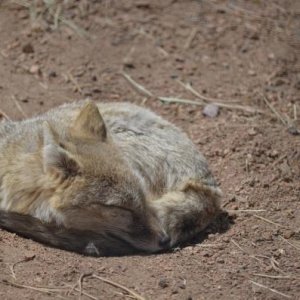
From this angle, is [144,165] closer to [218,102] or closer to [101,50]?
[218,102]

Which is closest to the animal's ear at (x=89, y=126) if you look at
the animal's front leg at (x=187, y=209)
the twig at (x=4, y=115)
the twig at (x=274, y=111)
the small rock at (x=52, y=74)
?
the animal's front leg at (x=187, y=209)

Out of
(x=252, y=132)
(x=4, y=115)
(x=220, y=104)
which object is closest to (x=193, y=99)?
(x=220, y=104)

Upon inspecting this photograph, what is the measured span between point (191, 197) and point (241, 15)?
224 inches

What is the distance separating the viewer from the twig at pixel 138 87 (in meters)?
10.1

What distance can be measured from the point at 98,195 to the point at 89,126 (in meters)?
0.82

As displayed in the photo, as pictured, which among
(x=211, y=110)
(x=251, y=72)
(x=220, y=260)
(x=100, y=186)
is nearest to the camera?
(x=100, y=186)

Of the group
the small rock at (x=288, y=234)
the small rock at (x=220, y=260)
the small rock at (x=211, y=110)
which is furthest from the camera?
the small rock at (x=211, y=110)

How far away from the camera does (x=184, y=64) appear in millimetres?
10812

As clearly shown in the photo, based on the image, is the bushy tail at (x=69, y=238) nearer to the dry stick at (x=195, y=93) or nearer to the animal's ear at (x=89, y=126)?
the animal's ear at (x=89, y=126)

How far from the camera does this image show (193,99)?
10.1 m

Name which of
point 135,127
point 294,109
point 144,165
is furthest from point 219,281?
point 294,109

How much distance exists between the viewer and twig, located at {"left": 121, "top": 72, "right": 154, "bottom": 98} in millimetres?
10125

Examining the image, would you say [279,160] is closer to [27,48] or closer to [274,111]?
[274,111]

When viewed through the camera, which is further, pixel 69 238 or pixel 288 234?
pixel 288 234
